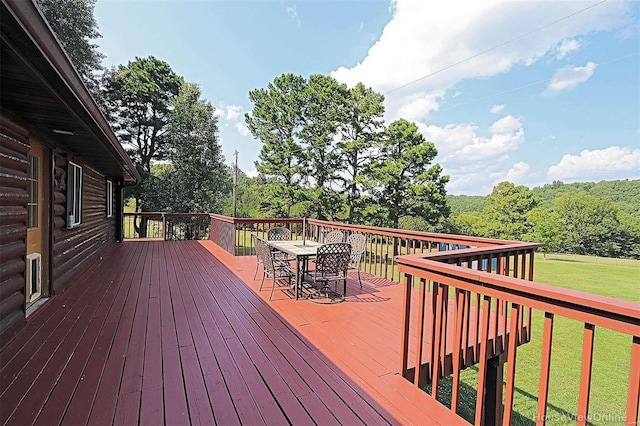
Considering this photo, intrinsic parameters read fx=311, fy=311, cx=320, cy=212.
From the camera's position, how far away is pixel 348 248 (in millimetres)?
4152

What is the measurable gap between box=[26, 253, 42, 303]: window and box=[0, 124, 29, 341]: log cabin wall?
389 mm

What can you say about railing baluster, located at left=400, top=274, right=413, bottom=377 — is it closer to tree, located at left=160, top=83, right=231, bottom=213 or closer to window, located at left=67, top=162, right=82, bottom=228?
window, located at left=67, top=162, right=82, bottom=228

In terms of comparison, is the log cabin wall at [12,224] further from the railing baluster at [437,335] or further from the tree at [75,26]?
the tree at [75,26]

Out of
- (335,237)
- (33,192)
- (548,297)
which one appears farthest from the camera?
(335,237)

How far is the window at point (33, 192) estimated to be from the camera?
3510mm

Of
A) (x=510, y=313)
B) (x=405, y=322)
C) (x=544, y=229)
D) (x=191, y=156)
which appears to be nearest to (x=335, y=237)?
(x=405, y=322)

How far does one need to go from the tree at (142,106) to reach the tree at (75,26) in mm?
3280

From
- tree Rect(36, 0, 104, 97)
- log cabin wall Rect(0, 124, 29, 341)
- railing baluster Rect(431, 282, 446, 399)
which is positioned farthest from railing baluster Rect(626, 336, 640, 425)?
tree Rect(36, 0, 104, 97)

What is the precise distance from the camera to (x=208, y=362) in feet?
7.88

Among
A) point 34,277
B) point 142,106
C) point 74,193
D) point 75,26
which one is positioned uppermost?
point 75,26

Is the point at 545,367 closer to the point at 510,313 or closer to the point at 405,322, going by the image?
the point at 510,313

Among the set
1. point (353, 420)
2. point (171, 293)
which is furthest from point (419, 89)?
point (353, 420)

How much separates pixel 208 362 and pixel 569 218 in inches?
1712

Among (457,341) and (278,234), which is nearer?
(457,341)
